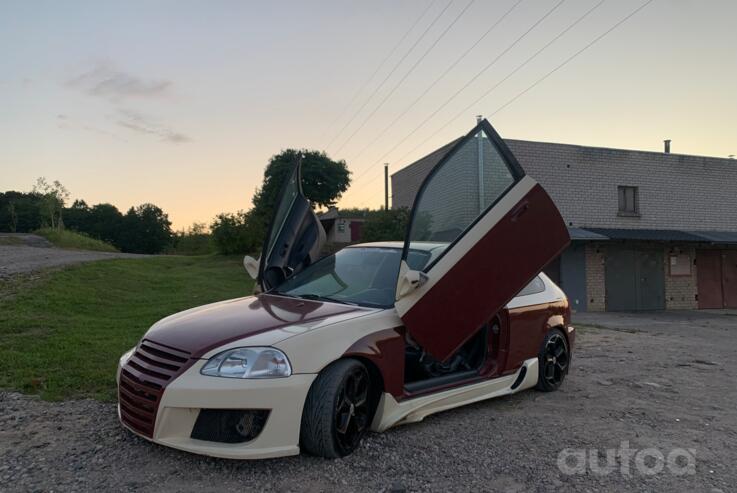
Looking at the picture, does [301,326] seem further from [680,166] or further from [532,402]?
[680,166]

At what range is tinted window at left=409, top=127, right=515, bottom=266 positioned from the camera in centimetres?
379

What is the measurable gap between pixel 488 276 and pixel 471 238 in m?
0.33

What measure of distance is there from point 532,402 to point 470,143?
2541 mm

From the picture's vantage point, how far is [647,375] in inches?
240

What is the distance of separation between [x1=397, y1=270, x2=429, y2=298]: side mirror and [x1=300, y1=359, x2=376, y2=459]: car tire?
60 cm

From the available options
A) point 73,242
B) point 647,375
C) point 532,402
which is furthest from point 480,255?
point 73,242

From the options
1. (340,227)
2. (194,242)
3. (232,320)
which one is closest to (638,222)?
(232,320)

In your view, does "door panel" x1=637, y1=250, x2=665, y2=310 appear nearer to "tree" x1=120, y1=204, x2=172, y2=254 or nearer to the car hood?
the car hood

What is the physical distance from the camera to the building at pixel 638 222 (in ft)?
56.3

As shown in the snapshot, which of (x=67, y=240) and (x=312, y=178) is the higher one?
(x=312, y=178)

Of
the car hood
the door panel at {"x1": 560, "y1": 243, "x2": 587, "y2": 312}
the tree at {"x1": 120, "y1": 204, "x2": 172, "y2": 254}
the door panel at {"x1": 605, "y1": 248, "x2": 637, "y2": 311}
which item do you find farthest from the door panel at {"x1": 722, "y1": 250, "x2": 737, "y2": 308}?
the tree at {"x1": 120, "y1": 204, "x2": 172, "y2": 254}

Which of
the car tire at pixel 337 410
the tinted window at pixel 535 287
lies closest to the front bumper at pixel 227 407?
the car tire at pixel 337 410

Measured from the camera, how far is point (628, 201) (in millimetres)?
18625

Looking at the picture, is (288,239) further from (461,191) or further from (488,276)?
(488,276)
